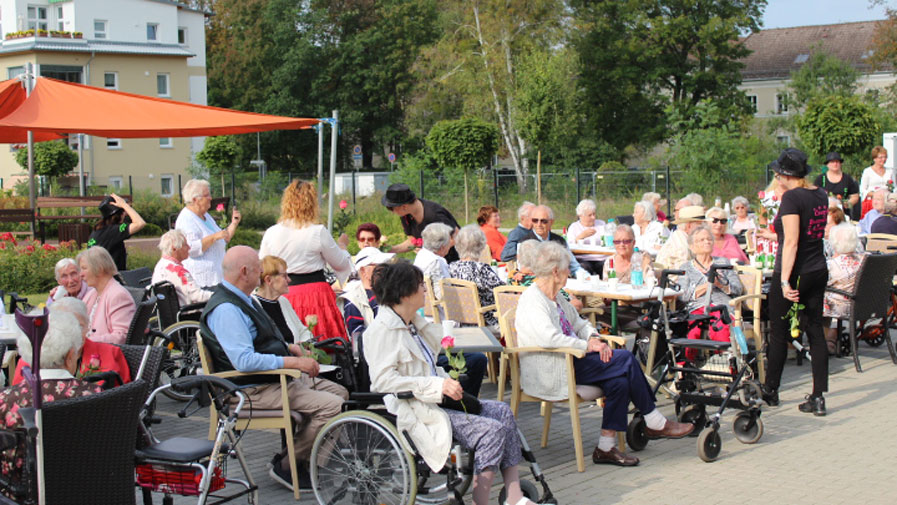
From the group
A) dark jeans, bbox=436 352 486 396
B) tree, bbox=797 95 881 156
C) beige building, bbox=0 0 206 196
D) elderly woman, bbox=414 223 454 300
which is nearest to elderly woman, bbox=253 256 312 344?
dark jeans, bbox=436 352 486 396

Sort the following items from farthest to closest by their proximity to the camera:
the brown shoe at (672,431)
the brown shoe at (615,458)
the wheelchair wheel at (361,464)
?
1. the brown shoe at (672,431)
2. the brown shoe at (615,458)
3. the wheelchair wheel at (361,464)

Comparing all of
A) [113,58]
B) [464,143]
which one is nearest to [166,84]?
[113,58]

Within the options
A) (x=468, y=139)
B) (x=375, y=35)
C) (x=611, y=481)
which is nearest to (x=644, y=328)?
(x=611, y=481)

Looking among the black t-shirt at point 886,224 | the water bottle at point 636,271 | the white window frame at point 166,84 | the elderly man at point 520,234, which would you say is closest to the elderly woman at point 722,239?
the water bottle at point 636,271

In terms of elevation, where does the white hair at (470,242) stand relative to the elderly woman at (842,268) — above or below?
above

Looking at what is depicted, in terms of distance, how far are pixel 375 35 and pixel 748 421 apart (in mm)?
51039

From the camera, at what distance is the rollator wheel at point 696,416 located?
6.24 m

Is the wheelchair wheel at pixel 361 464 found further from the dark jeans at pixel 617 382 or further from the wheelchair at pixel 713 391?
the wheelchair at pixel 713 391

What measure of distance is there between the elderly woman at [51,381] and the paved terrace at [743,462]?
1.18 meters

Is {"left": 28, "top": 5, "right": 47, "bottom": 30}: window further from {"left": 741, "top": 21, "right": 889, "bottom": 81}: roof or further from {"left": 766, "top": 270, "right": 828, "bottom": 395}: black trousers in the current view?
{"left": 766, "top": 270, "right": 828, "bottom": 395}: black trousers

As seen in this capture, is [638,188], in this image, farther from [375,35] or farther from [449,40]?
[375,35]

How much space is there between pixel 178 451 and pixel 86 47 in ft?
150

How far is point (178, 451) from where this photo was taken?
423 centimetres

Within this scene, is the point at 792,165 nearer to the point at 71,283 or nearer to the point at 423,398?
the point at 423,398
